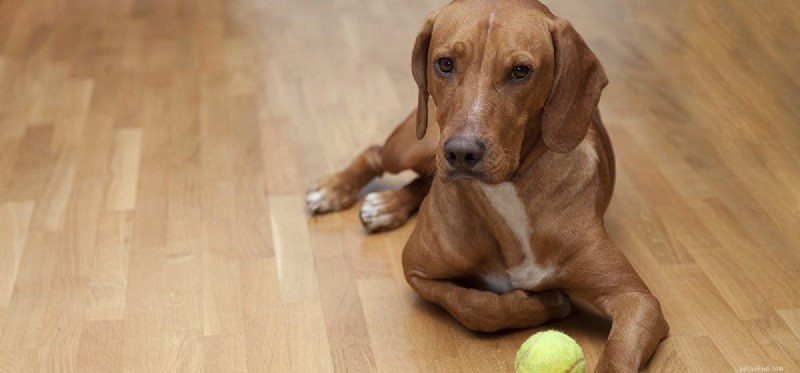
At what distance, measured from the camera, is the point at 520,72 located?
2.72m

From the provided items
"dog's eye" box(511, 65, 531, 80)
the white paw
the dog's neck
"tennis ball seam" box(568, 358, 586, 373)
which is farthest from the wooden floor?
"dog's eye" box(511, 65, 531, 80)

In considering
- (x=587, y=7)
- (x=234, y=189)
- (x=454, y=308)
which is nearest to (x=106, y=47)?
(x=234, y=189)

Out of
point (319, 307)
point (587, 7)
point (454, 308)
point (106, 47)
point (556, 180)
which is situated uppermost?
point (556, 180)

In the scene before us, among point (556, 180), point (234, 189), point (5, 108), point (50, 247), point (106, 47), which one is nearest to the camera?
point (556, 180)

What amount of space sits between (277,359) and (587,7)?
3105mm

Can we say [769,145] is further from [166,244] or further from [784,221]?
[166,244]

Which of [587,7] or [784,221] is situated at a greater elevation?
[784,221]

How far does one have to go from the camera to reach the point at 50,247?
3525mm

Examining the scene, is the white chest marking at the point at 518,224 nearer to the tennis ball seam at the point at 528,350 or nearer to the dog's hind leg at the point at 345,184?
the tennis ball seam at the point at 528,350

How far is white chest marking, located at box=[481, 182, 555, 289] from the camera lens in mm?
2906

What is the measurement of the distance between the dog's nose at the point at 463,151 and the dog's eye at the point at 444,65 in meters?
0.19

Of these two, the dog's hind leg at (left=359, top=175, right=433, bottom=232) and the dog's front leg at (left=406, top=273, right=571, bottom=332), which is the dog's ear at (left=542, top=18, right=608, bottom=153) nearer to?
the dog's front leg at (left=406, top=273, right=571, bottom=332)

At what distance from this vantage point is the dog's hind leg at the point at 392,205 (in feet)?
11.7

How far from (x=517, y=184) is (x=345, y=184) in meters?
0.99
